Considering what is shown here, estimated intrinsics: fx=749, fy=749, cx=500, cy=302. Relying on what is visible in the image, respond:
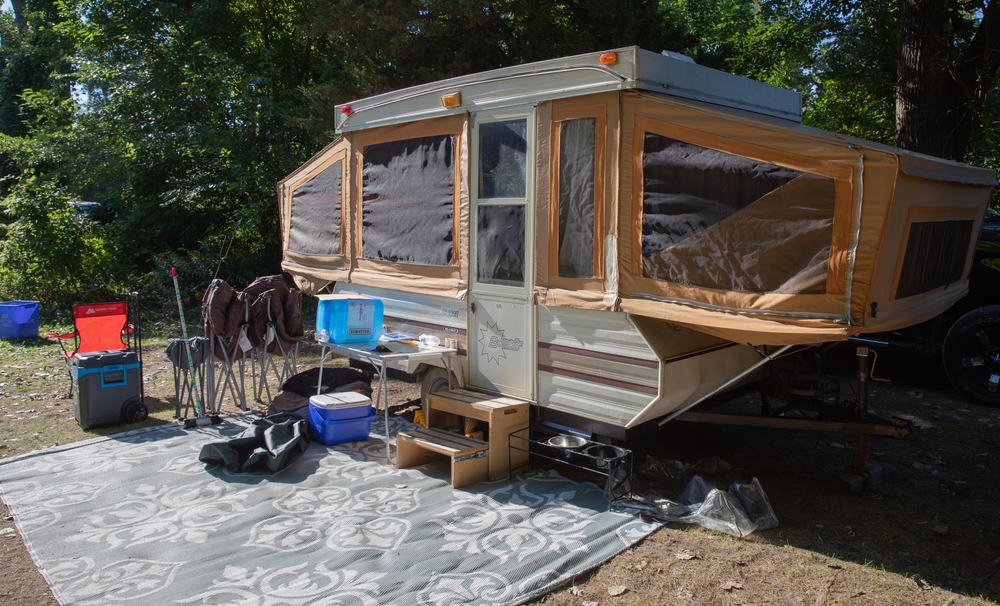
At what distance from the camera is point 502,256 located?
5246 millimetres

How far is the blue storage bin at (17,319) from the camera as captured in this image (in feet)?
32.6

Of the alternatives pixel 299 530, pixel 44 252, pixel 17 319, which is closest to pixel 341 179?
pixel 299 530

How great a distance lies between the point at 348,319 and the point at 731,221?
117 inches

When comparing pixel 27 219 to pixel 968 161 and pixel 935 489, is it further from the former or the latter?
pixel 968 161

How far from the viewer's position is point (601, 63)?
14.8 feet

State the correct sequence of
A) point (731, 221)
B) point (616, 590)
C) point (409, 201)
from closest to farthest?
point (616, 590)
point (731, 221)
point (409, 201)

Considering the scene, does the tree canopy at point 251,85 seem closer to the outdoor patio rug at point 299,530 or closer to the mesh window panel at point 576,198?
the mesh window panel at point 576,198

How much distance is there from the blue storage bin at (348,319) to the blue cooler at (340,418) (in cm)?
48

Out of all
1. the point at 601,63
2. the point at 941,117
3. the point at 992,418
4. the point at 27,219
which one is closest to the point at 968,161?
the point at 941,117

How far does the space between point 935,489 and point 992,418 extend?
6.87ft

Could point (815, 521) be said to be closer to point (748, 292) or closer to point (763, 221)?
point (748, 292)

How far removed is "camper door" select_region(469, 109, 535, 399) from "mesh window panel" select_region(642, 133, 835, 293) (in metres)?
0.97

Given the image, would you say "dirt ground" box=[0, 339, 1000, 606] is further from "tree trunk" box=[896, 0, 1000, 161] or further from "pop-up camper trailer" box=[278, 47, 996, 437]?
"tree trunk" box=[896, 0, 1000, 161]

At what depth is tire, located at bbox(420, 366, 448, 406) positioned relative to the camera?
18.9 feet
